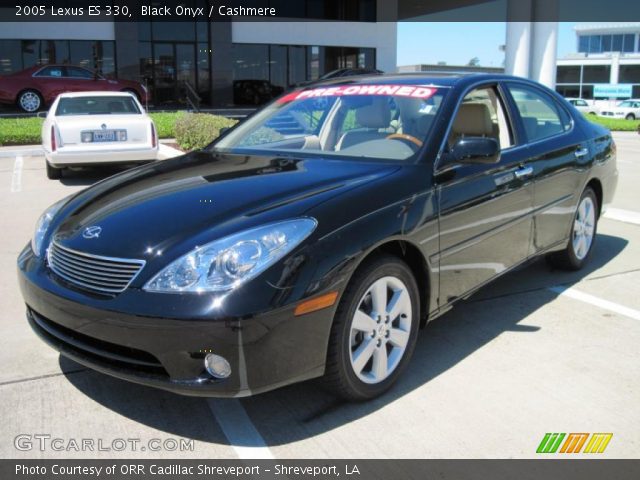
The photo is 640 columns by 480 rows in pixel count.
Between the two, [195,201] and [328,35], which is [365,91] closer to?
[195,201]

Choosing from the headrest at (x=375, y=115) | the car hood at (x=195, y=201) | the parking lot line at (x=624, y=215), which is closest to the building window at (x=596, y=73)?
the parking lot line at (x=624, y=215)

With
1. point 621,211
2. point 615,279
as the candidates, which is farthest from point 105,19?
point 615,279

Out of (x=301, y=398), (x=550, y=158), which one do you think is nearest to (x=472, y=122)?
(x=550, y=158)

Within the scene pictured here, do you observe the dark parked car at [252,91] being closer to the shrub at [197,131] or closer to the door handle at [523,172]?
the shrub at [197,131]

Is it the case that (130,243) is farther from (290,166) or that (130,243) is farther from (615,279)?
(615,279)

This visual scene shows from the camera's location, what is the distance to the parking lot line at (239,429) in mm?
2756

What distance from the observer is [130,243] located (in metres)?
2.86

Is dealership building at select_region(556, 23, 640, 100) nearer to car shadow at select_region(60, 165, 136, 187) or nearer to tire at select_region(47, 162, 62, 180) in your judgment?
car shadow at select_region(60, 165, 136, 187)

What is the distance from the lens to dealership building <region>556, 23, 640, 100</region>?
78938mm

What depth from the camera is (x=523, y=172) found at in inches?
164

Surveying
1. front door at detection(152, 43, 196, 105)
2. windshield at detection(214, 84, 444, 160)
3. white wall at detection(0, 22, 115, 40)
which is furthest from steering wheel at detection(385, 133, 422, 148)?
front door at detection(152, 43, 196, 105)

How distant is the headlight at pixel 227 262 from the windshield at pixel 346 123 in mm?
1148

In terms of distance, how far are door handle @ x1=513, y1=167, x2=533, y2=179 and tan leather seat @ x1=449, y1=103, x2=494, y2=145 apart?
0.31 metres

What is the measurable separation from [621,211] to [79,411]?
21.8 feet
